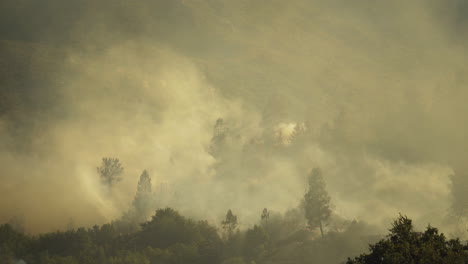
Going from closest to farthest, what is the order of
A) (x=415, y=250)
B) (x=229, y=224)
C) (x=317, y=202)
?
(x=415, y=250), (x=317, y=202), (x=229, y=224)

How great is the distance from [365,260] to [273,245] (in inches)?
5320

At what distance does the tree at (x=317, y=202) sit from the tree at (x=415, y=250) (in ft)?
367

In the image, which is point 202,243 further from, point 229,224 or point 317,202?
point 317,202

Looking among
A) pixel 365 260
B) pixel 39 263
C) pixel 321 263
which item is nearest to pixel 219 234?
pixel 321 263

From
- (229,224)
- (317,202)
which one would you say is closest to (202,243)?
(229,224)

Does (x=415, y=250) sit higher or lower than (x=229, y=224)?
lower

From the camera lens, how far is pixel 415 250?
37750mm

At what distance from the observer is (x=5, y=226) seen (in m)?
194

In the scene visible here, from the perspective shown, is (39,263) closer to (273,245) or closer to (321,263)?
(273,245)

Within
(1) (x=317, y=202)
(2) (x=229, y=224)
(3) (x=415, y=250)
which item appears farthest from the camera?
(2) (x=229, y=224)

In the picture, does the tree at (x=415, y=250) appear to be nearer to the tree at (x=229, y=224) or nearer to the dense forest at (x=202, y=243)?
the dense forest at (x=202, y=243)

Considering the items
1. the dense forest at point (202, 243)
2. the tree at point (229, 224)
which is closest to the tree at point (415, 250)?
the dense forest at point (202, 243)

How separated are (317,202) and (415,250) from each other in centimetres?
11713

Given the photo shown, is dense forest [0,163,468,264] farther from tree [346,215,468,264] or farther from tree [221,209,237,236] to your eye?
tree [346,215,468,264]
